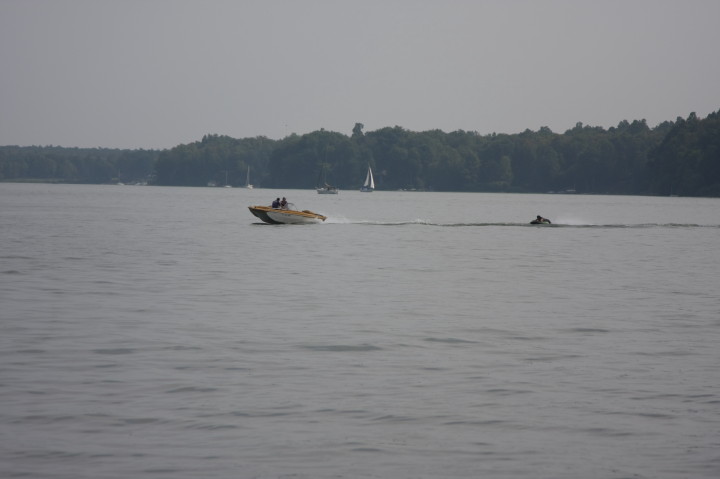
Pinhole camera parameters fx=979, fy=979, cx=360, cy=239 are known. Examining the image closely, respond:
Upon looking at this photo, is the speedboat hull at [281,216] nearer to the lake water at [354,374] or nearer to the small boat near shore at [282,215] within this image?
the small boat near shore at [282,215]

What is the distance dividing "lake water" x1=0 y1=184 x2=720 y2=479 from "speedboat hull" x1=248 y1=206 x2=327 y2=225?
32722 mm

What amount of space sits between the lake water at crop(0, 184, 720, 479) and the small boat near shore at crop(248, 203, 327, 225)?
32747 mm

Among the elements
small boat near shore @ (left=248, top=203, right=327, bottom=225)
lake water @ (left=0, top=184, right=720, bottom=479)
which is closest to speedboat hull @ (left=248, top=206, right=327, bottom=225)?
small boat near shore @ (left=248, top=203, right=327, bottom=225)

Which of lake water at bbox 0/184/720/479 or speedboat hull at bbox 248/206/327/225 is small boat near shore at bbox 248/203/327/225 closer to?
speedboat hull at bbox 248/206/327/225

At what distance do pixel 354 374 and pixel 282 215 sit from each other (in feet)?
182

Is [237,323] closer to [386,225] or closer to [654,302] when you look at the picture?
[654,302]

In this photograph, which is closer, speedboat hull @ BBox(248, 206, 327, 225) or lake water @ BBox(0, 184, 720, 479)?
lake water @ BBox(0, 184, 720, 479)

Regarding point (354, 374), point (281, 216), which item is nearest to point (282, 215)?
point (281, 216)

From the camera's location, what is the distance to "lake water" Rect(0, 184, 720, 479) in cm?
1224

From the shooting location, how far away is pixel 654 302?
2933 centimetres

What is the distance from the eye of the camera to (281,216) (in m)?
72.4

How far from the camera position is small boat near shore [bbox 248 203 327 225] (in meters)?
71.4

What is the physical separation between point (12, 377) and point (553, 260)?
34393 millimetres

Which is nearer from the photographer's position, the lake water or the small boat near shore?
the lake water
